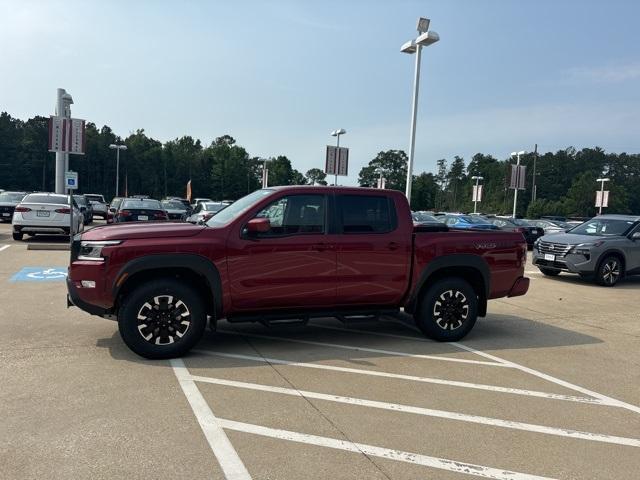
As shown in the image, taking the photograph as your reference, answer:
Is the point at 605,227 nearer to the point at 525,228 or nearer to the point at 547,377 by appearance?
the point at 547,377

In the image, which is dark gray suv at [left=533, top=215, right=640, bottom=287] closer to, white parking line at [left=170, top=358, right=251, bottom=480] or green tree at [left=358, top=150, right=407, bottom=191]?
white parking line at [left=170, top=358, right=251, bottom=480]

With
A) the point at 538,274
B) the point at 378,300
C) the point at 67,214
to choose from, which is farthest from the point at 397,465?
the point at 67,214

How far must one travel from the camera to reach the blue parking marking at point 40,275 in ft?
32.9

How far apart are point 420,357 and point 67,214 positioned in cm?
1431

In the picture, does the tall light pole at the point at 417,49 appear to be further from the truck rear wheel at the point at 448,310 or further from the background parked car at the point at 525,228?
the truck rear wheel at the point at 448,310

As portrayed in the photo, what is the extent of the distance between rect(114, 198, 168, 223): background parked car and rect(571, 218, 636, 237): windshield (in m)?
13.5

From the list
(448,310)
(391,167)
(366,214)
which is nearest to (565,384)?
(448,310)

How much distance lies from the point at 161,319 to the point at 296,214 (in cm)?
188

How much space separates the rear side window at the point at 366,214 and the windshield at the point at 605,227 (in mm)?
9026

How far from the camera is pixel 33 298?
8328mm

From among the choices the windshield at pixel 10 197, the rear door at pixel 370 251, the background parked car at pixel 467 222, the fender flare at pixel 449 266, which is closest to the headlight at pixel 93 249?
the rear door at pixel 370 251

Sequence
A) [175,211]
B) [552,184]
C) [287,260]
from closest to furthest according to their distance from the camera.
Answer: [287,260] → [175,211] → [552,184]

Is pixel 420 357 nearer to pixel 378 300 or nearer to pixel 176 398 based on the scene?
pixel 378 300

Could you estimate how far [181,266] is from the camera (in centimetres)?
538
